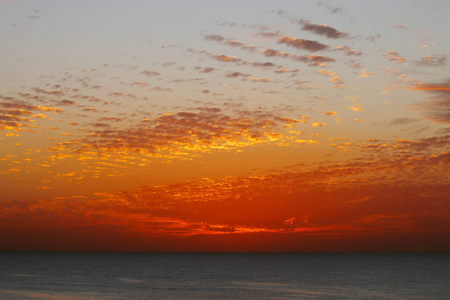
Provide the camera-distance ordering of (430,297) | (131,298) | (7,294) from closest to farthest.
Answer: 1. (7,294)
2. (131,298)
3. (430,297)

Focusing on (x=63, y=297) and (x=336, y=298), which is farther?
(x=336, y=298)

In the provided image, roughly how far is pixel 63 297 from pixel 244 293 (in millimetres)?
27922

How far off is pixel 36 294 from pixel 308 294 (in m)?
39.0

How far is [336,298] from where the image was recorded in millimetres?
76250

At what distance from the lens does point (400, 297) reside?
270ft

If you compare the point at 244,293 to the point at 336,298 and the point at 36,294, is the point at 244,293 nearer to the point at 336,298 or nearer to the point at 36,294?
the point at 336,298

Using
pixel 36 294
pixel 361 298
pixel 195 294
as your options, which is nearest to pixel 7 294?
pixel 36 294

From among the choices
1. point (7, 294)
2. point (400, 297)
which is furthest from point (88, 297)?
point (400, 297)

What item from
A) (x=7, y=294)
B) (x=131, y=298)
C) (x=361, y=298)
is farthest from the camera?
(x=361, y=298)

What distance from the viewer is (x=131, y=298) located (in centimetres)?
7281

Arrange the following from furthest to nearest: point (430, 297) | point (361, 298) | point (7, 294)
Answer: point (430, 297), point (361, 298), point (7, 294)

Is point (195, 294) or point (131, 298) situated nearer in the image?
point (131, 298)

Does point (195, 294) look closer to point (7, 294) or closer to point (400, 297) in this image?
point (7, 294)

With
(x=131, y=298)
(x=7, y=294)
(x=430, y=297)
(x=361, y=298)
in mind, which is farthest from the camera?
(x=430, y=297)
